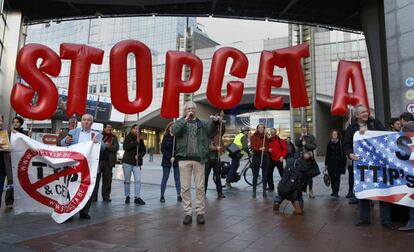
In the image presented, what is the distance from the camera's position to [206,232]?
4.91 meters

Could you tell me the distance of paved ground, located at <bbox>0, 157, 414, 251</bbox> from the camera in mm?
4180

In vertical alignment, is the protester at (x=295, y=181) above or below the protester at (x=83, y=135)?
below

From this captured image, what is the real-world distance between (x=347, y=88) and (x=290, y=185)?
4.10 meters

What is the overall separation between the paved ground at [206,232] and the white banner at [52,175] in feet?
0.97

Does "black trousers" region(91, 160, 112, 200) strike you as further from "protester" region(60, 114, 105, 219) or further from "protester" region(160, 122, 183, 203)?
"protester" region(60, 114, 105, 219)

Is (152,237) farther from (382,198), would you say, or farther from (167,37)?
(167,37)

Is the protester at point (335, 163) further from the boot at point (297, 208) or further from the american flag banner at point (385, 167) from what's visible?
the american flag banner at point (385, 167)

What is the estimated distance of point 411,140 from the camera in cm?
520

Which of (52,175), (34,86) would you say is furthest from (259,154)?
(34,86)

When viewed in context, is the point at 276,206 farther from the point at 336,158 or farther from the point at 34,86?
the point at 34,86

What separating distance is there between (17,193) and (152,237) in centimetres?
263

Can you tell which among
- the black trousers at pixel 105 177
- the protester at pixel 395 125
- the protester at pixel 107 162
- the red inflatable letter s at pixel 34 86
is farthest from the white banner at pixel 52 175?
the protester at pixel 395 125

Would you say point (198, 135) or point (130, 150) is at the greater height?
point (198, 135)

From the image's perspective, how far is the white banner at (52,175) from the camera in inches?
223
